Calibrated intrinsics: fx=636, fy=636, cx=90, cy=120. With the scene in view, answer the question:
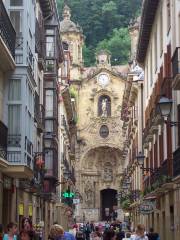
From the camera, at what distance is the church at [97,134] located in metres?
88.6

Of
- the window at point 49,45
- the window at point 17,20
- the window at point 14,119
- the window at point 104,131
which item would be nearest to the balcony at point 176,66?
the window at point 14,119

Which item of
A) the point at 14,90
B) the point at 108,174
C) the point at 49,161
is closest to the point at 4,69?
the point at 14,90

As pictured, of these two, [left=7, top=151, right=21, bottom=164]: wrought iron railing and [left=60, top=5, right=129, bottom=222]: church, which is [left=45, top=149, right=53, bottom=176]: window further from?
[left=60, top=5, right=129, bottom=222]: church

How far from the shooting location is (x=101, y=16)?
412ft

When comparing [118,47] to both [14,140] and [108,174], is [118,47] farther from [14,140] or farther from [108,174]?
[14,140]

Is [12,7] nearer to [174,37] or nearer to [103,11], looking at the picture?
[174,37]

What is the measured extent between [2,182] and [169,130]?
22.2 ft

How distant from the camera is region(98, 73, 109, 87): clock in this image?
91.2 m

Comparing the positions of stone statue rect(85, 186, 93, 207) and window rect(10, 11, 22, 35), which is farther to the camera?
stone statue rect(85, 186, 93, 207)

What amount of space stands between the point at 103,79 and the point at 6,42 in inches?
2787

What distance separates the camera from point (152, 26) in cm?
3453

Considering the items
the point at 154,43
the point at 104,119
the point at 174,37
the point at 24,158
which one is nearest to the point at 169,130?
the point at 174,37

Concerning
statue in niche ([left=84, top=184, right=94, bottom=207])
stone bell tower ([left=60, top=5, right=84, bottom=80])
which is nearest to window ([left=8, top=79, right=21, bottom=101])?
statue in niche ([left=84, top=184, right=94, bottom=207])

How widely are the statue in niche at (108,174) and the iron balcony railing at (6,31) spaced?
224 ft
